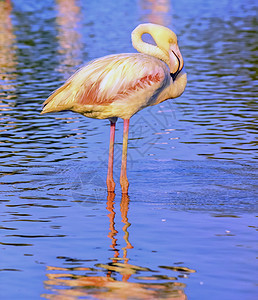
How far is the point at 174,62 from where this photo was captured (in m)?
8.41

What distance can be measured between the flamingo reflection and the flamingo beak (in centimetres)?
294

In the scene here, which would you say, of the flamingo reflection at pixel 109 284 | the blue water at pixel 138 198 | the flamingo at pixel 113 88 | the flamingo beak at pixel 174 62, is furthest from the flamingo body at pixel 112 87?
the flamingo reflection at pixel 109 284

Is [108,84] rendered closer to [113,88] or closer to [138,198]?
[113,88]

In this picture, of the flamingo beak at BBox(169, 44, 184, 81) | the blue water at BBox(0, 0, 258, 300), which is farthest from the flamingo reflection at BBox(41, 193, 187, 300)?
the flamingo beak at BBox(169, 44, 184, 81)

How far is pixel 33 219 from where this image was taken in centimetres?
718

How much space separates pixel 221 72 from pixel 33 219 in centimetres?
1064

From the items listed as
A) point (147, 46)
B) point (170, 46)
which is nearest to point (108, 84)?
point (147, 46)

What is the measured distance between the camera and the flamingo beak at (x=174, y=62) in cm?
840

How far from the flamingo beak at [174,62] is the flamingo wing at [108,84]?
26cm

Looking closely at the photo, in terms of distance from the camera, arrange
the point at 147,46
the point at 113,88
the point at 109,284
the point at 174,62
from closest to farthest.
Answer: the point at 109,284, the point at 113,88, the point at 174,62, the point at 147,46

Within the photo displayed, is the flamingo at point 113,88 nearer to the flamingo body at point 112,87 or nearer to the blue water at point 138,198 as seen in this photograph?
the flamingo body at point 112,87

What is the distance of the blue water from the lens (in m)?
5.61

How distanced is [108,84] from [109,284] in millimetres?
3122

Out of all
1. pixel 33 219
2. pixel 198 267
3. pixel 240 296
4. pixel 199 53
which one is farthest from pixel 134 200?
pixel 199 53
